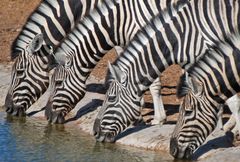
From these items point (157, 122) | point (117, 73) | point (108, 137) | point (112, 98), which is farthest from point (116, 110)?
point (157, 122)

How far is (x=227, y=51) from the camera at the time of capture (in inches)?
488

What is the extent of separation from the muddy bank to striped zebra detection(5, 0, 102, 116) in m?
0.37

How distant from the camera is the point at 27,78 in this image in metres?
15.5

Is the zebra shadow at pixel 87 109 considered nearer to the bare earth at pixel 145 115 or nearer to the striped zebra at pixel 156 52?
the bare earth at pixel 145 115

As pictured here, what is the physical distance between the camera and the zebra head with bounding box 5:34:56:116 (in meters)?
15.4

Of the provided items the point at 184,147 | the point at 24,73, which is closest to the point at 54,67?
the point at 24,73

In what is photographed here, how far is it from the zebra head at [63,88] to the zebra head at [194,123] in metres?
2.88

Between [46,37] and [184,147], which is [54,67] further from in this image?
[184,147]

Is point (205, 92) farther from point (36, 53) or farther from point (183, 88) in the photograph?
point (36, 53)

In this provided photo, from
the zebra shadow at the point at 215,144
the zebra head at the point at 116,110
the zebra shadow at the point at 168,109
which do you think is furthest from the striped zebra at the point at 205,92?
the zebra shadow at the point at 168,109

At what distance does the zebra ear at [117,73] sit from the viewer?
44.1 feet

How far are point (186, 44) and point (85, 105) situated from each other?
2.39m

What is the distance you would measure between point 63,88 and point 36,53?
102 cm

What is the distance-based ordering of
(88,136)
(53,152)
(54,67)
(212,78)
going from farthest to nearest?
(54,67) < (88,136) < (53,152) < (212,78)
